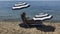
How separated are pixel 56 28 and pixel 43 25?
1460 mm

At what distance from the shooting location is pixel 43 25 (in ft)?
72.1

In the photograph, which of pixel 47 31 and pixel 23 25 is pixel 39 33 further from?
pixel 23 25

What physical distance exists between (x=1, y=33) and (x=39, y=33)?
9.15ft

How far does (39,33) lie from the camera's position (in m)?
19.3

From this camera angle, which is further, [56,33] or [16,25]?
[16,25]

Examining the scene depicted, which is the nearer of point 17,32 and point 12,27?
point 17,32

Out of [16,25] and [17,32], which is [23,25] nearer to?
[16,25]

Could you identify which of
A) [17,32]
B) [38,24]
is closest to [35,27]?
[38,24]

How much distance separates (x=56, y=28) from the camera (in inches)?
823

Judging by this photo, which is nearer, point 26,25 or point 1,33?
point 1,33

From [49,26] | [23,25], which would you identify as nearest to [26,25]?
[23,25]

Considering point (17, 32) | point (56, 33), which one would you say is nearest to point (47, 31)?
point (56, 33)

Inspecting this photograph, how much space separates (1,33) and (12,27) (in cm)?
199

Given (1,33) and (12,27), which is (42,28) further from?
(1,33)
